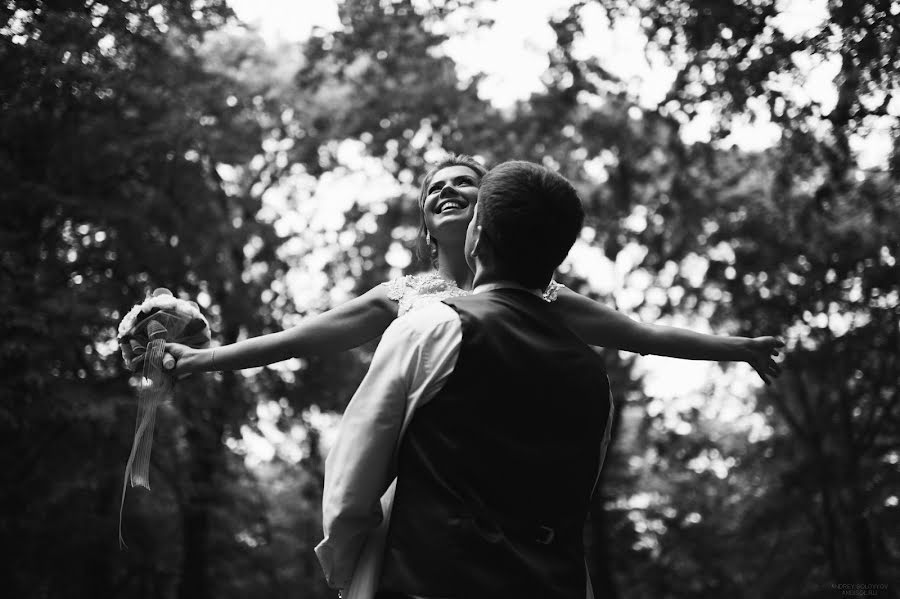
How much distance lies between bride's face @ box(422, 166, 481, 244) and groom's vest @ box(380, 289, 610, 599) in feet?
3.73

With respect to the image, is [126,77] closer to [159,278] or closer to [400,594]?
[159,278]

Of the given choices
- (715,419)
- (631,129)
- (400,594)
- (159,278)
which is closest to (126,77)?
(159,278)

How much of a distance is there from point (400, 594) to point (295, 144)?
1383cm

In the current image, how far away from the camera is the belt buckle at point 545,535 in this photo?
2.07 metres

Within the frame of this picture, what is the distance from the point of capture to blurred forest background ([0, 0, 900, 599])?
747 centimetres

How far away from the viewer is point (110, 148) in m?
9.08

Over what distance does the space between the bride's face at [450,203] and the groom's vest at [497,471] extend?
3.73 feet

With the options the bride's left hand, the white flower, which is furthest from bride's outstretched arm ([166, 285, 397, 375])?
the bride's left hand

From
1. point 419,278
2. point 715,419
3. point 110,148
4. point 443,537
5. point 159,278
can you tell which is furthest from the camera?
point 715,419

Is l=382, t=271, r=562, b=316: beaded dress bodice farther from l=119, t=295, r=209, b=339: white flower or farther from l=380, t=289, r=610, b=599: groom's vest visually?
l=380, t=289, r=610, b=599: groom's vest

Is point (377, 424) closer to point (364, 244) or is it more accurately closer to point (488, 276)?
point (488, 276)

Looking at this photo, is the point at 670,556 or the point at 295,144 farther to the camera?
the point at 670,556

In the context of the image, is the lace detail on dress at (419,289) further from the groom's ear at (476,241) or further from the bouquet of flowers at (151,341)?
the groom's ear at (476,241)

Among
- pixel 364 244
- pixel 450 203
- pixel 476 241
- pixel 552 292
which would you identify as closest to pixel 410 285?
pixel 450 203
